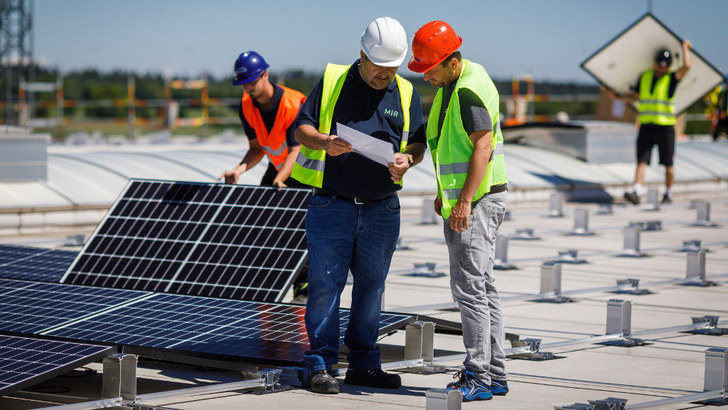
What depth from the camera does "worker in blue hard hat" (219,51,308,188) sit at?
8008 mm

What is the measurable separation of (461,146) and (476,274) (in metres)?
0.64

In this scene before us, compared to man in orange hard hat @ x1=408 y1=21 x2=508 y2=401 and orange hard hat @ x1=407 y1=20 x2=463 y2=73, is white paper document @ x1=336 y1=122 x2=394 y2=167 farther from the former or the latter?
orange hard hat @ x1=407 y1=20 x2=463 y2=73

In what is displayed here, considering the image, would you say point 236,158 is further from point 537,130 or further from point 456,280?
point 456,280

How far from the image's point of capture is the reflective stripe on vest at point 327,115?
5.76 metres

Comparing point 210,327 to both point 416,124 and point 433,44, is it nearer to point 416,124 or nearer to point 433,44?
point 416,124

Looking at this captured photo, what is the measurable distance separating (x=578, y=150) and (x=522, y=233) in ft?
23.5

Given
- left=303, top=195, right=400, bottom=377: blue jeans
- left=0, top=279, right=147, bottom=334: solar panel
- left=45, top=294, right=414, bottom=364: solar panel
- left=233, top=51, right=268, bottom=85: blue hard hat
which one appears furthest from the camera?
left=233, top=51, right=268, bottom=85: blue hard hat

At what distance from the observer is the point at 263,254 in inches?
293

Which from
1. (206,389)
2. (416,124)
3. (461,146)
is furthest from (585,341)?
(206,389)

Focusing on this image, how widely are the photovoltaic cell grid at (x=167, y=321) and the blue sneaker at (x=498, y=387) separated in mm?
825

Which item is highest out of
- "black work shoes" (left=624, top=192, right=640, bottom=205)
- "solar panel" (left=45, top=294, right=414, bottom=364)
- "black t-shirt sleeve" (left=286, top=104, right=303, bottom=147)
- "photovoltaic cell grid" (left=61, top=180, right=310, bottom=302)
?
"black t-shirt sleeve" (left=286, top=104, right=303, bottom=147)

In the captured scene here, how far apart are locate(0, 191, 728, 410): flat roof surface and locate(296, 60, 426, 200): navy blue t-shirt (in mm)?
1089

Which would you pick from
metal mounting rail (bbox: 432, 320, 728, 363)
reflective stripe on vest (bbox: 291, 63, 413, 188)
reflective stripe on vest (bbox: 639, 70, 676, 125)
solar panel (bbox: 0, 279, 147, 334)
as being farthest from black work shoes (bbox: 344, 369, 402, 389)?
reflective stripe on vest (bbox: 639, 70, 676, 125)

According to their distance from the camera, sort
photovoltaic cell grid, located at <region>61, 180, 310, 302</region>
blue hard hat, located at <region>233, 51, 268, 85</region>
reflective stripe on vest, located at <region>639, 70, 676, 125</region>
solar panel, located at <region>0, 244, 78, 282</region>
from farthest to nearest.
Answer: reflective stripe on vest, located at <region>639, 70, 676, 125</region> → solar panel, located at <region>0, 244, 78, 282</region> → blue hard hat, located at <region>233, 51, 268, 85</region> → photovoltaic cell grid, located at <region>61, 180, 310, 302</region>
